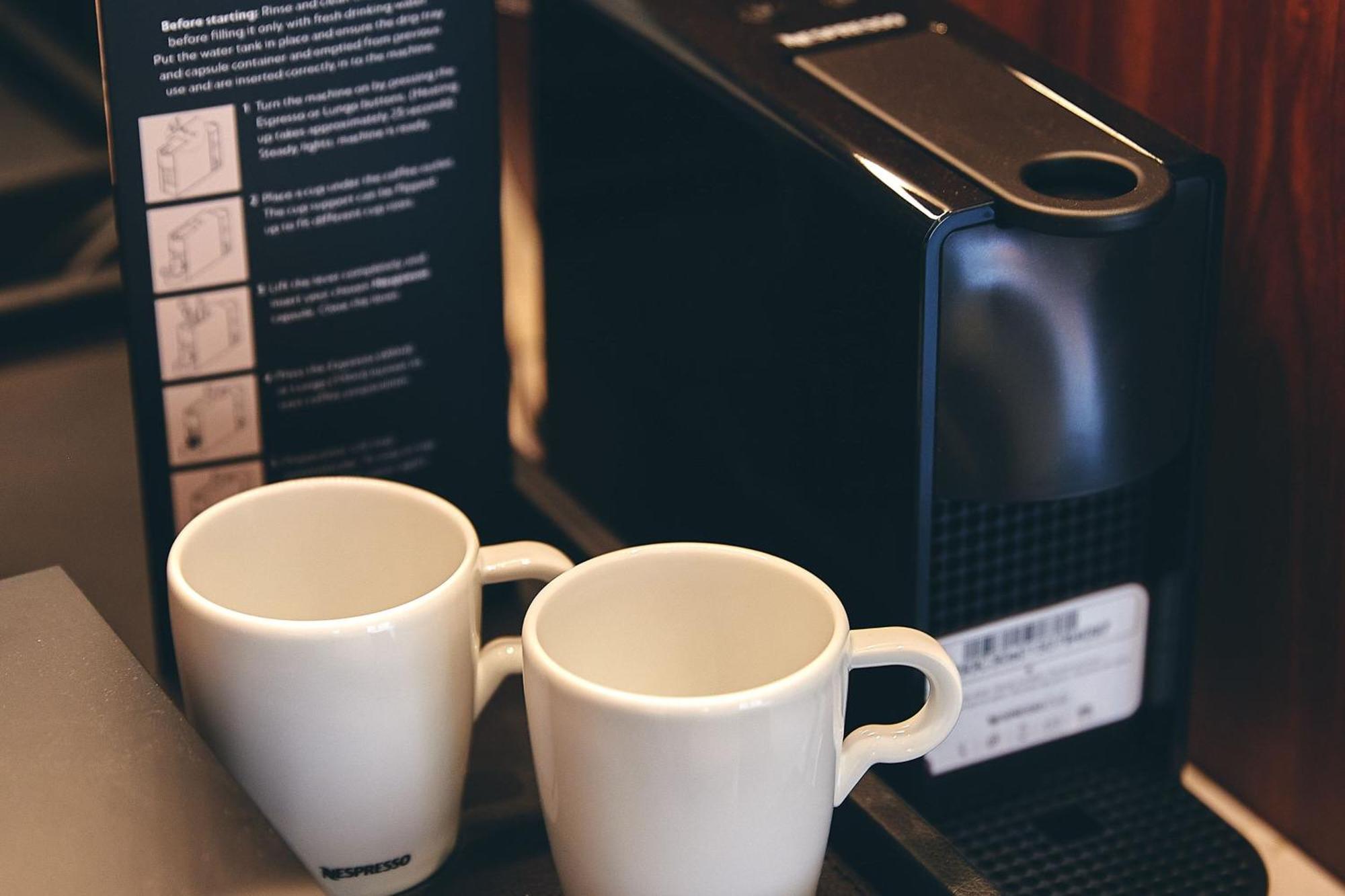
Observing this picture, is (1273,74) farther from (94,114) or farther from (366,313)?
(94,114)

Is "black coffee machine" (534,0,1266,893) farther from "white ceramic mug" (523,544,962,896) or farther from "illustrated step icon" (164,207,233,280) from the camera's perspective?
"illustrated step icon" (164,207,233,280)

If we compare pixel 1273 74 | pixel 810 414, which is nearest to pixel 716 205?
pixel 810 414

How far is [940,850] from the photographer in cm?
50

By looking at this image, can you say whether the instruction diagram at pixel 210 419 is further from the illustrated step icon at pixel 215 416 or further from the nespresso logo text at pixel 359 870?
the nespresso logo text at pixel 359 870

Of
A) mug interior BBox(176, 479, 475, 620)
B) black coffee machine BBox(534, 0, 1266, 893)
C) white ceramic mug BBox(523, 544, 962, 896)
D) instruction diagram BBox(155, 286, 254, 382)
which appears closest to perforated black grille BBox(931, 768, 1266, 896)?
black coffee machine BBox(534, 0, 1266, 893)

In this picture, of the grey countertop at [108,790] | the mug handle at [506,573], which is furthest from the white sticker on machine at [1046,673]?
the grey countertop at [108,790]

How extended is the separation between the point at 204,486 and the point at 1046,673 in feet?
1.04

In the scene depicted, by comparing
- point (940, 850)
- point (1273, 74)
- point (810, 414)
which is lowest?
point (940, 850)

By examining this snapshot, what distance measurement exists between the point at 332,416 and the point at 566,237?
0.14 meters

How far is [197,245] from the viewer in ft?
1.89

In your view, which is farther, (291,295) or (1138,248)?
(291,295)

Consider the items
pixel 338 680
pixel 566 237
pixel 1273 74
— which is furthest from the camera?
pixel 566 237

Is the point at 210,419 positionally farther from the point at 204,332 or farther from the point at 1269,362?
the point at 1269,362

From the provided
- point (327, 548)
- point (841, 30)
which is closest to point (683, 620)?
point (327, 548)
